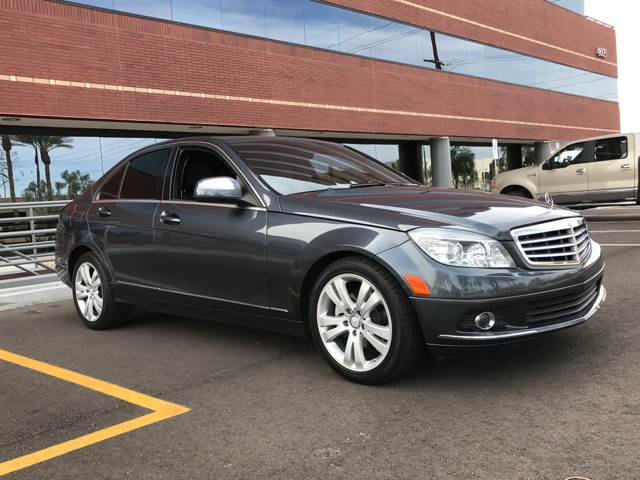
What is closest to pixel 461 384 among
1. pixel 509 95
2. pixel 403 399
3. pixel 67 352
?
pixel 403 399

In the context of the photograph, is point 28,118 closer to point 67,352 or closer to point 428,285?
point 67,352

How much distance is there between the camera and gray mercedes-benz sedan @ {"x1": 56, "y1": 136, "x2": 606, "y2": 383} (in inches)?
135

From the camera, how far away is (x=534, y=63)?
98.7ft

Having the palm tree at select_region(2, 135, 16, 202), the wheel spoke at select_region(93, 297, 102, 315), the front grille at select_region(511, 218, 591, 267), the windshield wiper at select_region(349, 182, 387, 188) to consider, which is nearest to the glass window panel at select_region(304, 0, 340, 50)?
the palm tree at select_region(2, 135, 16, 202)

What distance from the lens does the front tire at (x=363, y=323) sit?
348cm

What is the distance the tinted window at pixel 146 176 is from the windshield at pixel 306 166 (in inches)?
32.4

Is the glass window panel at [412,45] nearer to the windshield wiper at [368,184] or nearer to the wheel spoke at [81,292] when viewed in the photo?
the wheel spoke at [81,292]

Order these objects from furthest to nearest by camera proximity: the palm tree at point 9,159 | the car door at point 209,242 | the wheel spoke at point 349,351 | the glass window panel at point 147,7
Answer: the glass window panel at point 147,7 → the palm tree at point 9,159 → the car door at point 209,242 → the wheel spoke at point 349,351

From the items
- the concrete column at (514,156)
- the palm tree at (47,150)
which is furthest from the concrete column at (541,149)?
the palm tree at (47,150)

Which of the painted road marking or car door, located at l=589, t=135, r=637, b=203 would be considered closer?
the painted road marking

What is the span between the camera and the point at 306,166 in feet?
15.2

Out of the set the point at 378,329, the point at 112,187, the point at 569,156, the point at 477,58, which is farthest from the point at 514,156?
the point at 378,329

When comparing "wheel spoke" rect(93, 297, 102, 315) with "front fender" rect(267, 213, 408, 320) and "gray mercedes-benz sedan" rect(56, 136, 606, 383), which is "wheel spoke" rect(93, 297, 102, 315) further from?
"front fender" rect(267, 213, 408, 320)

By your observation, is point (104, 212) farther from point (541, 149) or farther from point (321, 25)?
point (541, 149)
